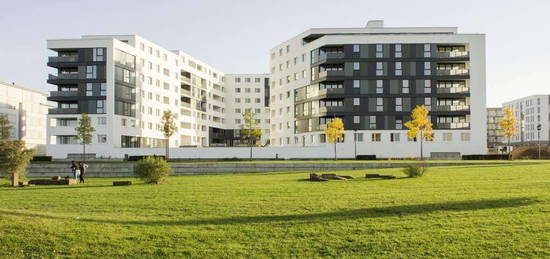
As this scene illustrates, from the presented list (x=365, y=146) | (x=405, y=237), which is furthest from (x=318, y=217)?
(x=365, y=146)

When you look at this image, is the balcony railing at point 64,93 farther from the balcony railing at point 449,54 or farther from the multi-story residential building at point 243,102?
the balcony railing at point 449,54

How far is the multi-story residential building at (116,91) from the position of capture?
71.2 metres

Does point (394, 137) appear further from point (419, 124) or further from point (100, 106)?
point (100, 106)

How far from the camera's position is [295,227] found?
40.3 feet

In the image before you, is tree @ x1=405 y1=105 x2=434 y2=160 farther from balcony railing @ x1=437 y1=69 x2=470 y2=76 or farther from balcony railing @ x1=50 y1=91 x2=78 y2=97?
balcony railing @ x1=50 y1=91 x2=78 y2=97

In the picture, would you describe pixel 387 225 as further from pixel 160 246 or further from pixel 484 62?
pixel 484 62

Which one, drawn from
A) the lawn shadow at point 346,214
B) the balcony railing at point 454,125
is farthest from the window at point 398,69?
the lawn shadow at point 346,214

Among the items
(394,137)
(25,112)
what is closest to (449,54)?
(394,137)

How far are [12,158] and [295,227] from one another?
22.9 metres

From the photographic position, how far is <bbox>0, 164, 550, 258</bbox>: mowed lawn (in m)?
10.6

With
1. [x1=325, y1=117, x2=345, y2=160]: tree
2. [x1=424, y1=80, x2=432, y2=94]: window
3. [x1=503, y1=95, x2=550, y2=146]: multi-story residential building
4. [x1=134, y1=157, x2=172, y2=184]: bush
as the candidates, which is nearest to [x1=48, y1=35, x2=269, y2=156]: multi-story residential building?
[x1=325, y1=117, x2=345, y2=160]: tree

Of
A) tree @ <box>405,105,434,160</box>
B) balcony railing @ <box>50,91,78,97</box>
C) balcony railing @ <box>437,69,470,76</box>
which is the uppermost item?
balcony railing @ <box>437,69,470,76</box>

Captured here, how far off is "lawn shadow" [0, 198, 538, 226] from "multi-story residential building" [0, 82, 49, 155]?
82715 mm

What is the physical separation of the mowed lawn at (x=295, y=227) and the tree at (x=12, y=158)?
41.8ft
